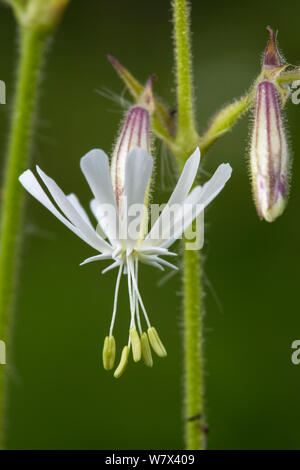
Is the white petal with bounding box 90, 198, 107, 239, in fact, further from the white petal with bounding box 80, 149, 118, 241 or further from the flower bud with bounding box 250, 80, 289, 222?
the flower bud with bounding box 250, 80, 289, 222

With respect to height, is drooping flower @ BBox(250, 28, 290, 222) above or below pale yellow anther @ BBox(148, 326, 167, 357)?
above

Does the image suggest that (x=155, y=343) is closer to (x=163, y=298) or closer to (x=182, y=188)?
(x=182, y=188)

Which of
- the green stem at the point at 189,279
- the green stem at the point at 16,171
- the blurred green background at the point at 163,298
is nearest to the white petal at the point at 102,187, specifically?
the green stem at the point at 189,279

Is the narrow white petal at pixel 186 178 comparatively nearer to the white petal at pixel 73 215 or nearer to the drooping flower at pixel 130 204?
the drooping flower at pixel 130 204

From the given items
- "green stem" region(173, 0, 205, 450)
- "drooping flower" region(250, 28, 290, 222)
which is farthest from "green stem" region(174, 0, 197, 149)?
"drooping flower" region(250, 28, 290, 222)
